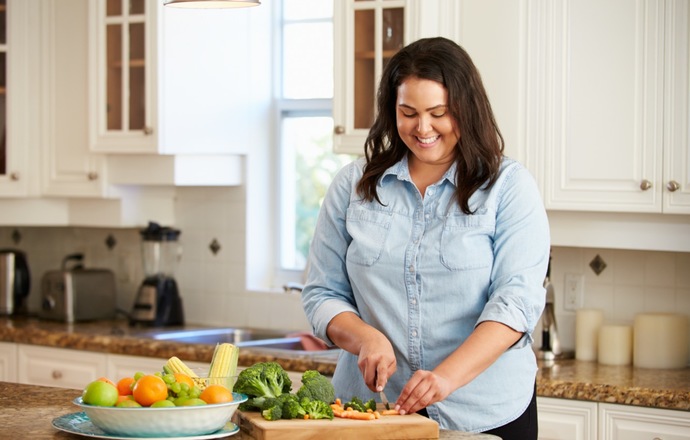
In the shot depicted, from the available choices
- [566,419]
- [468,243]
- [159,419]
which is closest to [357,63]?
[566,419]

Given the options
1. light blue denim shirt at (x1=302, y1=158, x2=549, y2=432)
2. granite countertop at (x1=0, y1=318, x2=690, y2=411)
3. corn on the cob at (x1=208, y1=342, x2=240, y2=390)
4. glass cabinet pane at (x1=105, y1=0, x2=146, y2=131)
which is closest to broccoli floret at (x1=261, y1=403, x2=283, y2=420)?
corn on the cob at (x1=208, y1=342, x2=240, y2=390)

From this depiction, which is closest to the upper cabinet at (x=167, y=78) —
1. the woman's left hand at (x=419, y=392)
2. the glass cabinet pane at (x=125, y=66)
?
the glass cabinet pane at (x=125, y=66)

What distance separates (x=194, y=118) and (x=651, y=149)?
5.31ft

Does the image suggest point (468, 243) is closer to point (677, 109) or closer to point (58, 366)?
point (677, 109)

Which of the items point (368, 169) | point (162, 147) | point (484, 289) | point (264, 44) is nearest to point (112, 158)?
point (162, 147)

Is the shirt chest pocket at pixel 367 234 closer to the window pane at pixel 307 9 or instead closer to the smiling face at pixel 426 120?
the smiling face at pixel 426 120

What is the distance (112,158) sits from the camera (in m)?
4.05

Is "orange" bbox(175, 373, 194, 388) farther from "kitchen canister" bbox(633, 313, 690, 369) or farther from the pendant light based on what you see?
"kitchen canister" bbox(633, 313, 690, 369)

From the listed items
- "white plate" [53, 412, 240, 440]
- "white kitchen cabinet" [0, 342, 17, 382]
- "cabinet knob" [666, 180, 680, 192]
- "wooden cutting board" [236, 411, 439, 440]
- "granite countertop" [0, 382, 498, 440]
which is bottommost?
"white kitchen cabinet" [0, 342, 17, 382]

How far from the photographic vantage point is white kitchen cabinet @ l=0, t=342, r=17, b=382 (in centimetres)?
402

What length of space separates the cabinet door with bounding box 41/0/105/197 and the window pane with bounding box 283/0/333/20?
0.75 metres

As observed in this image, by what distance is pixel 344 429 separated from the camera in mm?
1854

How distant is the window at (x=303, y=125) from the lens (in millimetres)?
4129

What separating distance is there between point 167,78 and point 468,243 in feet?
6.25
